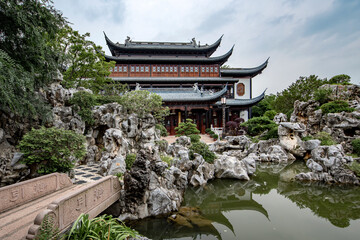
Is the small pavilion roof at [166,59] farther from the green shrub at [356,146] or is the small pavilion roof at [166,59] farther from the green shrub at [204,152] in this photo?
the green shrub at [356,146]

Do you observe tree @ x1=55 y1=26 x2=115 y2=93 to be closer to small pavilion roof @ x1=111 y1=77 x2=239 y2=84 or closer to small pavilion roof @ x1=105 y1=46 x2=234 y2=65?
small pavilion roof @ x1=111 y1=77 x2=239 y2=84

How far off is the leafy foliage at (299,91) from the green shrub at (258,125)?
656 centimetres

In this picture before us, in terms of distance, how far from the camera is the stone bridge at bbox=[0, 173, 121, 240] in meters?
2.81

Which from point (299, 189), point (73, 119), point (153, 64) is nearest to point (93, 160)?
point (73, 119)

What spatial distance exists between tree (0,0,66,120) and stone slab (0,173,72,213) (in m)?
2.07

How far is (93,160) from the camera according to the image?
28.1ft

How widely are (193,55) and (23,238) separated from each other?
23.7 meters

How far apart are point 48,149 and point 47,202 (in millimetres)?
1504

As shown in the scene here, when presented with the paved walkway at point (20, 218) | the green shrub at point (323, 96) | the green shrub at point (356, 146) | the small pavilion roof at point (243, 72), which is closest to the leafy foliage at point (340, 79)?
the green shrub at point (323, 96)

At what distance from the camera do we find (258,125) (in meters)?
15.4

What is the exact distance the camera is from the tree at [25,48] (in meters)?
4.51

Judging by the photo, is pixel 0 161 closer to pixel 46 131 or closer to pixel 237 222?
pixel 46 131

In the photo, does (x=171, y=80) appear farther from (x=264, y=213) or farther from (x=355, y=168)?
(x=264, y=213)

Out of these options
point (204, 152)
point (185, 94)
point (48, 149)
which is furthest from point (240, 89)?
point (48, 149)
